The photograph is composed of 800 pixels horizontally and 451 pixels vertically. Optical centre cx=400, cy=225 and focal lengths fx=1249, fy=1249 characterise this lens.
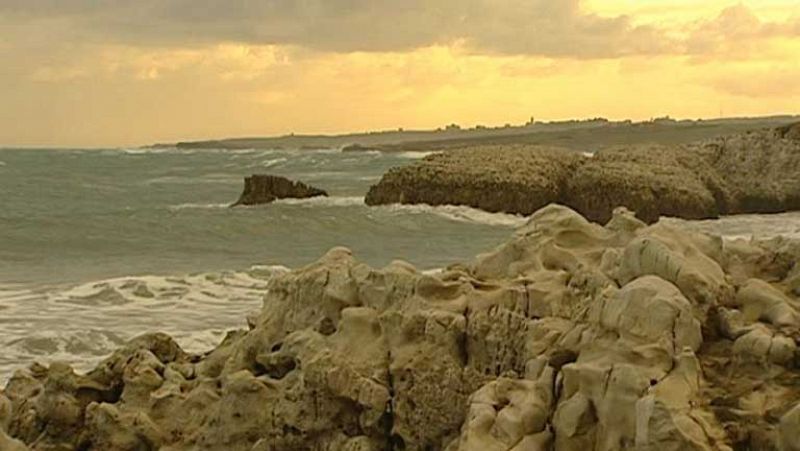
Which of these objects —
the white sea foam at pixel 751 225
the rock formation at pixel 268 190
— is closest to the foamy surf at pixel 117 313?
the white sea foam at pixel 751 225

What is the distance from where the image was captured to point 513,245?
738cm

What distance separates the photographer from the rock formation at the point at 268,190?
38531mm

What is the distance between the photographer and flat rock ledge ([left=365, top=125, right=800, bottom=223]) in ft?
107

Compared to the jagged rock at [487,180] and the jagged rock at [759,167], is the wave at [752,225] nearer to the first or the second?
the jagged rock at [759,167]

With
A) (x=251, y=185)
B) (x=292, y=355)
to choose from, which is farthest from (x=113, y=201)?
(x=292, y=355)

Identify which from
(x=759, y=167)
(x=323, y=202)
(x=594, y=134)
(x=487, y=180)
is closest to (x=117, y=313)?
(x=487, y=180)

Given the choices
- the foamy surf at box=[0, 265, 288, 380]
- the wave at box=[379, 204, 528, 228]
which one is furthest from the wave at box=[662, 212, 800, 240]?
the foamy surf at box=[0, 265, 288, 380]

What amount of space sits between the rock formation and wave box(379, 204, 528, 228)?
16.1 ft

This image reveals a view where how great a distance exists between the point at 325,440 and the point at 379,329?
674mm

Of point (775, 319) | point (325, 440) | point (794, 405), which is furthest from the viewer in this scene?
point (325, 440)

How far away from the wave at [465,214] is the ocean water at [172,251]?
41 millimetres

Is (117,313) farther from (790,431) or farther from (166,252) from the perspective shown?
(790,431)

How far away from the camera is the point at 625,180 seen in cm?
3297

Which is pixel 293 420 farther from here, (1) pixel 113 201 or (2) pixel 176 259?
(1) pixel 113 201
